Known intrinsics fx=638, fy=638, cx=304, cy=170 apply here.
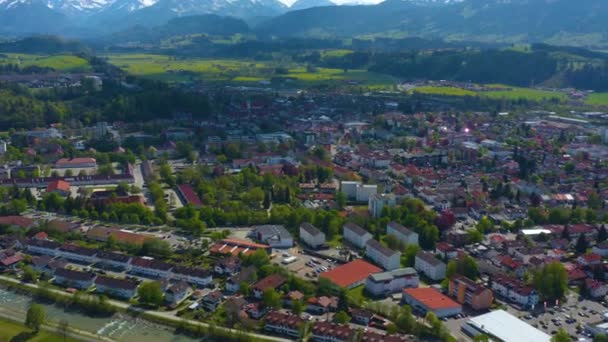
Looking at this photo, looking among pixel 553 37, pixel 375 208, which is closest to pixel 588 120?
pixel 375 208

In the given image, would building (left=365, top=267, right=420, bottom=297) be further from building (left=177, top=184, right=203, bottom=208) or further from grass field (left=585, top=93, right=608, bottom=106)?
grass field (left=585, top=93, right=608, bottom=106)

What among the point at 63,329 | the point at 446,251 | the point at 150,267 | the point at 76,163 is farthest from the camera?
the point at 76,163

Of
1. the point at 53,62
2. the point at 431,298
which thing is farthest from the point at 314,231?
the point at 53,62

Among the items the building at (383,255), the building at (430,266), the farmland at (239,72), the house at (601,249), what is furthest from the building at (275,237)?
the farmland at (239,72)

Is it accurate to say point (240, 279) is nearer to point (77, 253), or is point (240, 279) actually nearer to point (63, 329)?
A: point (63, 329)

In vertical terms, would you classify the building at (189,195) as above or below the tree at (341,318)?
below

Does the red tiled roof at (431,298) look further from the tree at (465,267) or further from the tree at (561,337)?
the tree at (561,337)
